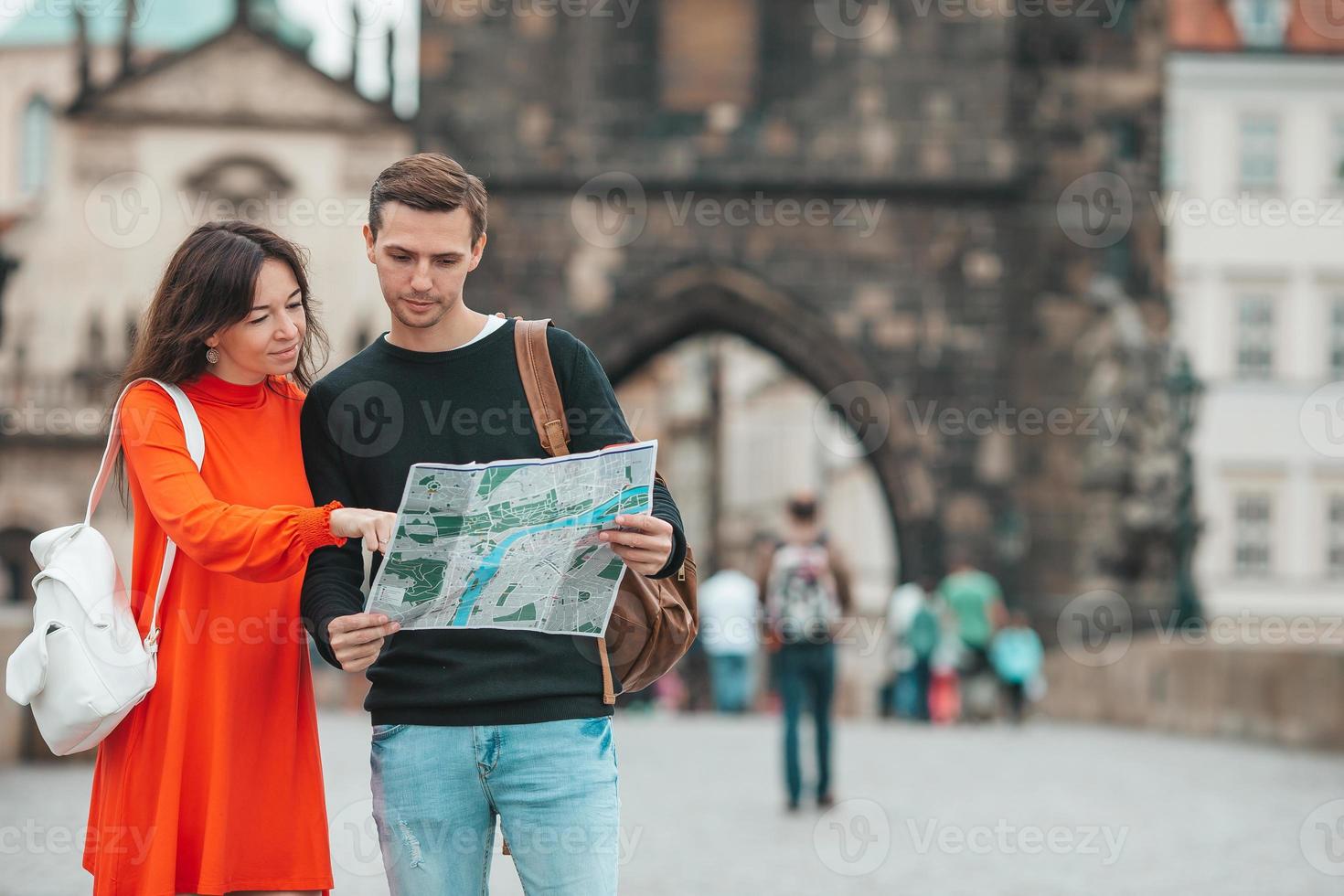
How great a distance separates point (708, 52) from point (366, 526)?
19344 mm

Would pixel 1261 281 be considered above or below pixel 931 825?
above

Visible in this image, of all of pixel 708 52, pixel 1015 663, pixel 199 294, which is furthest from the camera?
pixel 708 52

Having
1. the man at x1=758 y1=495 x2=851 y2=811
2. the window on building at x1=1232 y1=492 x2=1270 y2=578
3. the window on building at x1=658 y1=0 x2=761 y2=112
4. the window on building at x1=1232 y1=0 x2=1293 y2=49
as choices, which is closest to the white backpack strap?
the man at x1=758 y1=495 x2=851 y2=811

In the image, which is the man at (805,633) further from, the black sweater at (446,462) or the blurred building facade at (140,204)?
the blurred building facade at (140,204)

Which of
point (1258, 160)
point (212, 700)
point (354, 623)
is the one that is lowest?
point (212, 700)

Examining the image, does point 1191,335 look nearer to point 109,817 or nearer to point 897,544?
point 897,544

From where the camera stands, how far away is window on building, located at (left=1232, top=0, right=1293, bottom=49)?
125 feet

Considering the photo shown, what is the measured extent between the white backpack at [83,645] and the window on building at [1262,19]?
37.4 m

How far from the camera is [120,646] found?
292cm

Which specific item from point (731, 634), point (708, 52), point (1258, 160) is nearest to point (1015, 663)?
point (731, 634)

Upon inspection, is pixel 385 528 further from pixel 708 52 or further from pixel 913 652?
pixel 708 52

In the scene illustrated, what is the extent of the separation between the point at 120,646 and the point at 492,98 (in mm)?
18796

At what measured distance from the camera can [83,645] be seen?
9.52 ft

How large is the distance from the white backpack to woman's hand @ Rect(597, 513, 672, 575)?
63 centimetres
